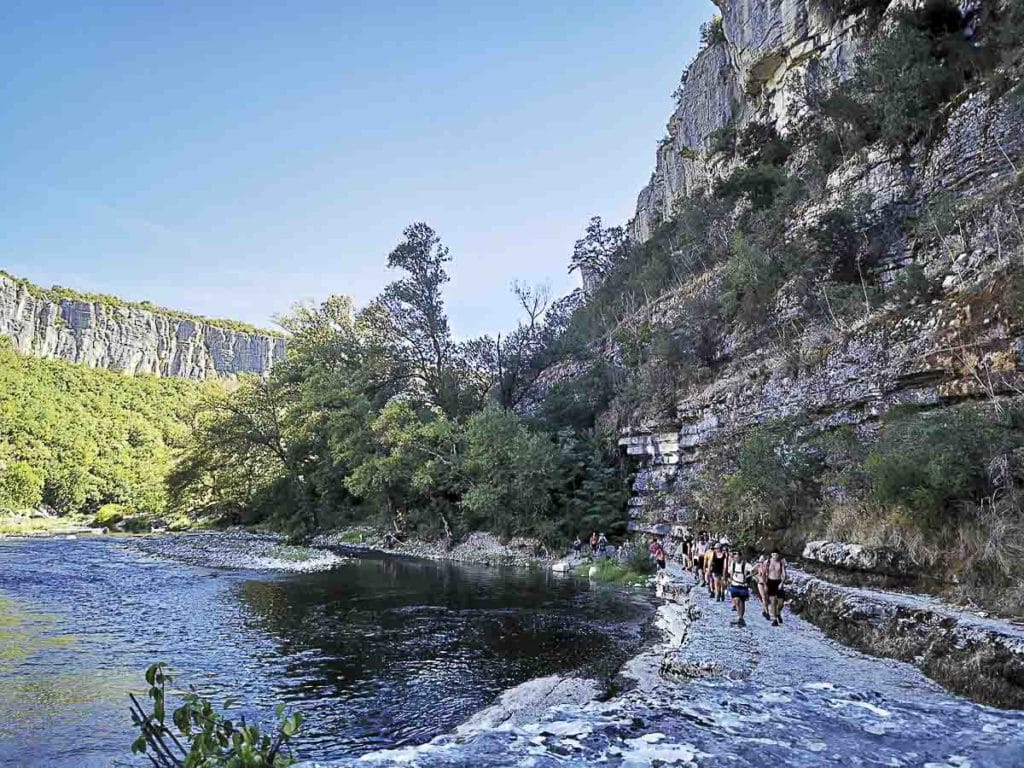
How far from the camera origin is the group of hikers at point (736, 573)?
12781 millimetres

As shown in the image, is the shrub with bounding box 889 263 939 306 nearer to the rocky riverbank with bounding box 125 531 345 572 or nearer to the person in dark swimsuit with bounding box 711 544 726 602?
the person in dark swimsuit with bounding box 711 544 726 602

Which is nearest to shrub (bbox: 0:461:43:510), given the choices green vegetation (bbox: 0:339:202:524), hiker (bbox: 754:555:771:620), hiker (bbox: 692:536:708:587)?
green vegetation (bbox: 0:339:202:524)

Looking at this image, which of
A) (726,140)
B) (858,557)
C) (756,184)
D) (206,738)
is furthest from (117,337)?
(206,738)

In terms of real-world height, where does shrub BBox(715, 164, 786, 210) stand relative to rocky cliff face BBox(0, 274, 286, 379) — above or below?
below

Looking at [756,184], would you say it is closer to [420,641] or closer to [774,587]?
[774,587]

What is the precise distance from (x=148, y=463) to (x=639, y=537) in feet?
276

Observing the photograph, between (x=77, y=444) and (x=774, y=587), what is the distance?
9505 cm

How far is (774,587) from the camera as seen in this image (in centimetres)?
1283

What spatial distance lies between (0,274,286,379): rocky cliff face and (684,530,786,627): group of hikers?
408 ft

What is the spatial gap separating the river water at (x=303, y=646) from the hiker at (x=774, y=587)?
9.08 feet

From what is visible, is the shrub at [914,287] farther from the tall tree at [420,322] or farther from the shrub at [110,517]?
the shrub at [110,517]

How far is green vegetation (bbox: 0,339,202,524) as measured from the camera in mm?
73062

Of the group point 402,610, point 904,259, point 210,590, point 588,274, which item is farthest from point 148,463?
point 904,259

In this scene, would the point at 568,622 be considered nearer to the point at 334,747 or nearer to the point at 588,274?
the point at 334,747
